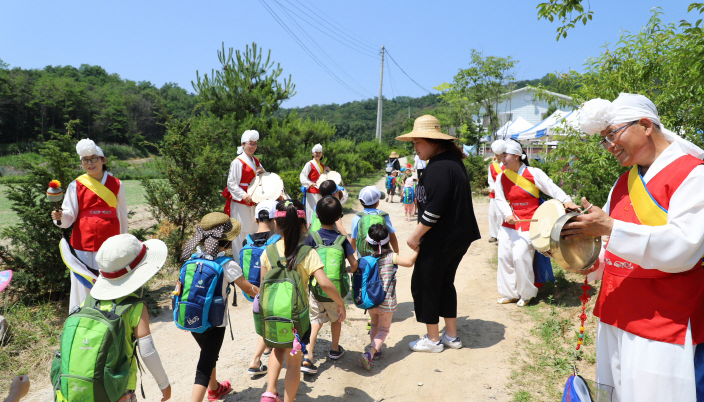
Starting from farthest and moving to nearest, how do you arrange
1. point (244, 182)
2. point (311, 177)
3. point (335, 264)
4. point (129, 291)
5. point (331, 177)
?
point (311, 177) < point (331, 177) < point (244, 182) < point (335, 264) < point (129, 291)

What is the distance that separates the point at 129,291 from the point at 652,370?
9.11 ft

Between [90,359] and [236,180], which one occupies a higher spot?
[236,180]

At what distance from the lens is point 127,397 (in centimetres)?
254

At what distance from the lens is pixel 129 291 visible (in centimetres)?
250

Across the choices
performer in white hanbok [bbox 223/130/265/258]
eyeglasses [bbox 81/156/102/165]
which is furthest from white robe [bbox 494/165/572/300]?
eyeglasses [bbox 81/156/102/165]

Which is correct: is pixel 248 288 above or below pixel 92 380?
above

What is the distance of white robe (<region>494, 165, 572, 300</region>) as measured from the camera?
530cm

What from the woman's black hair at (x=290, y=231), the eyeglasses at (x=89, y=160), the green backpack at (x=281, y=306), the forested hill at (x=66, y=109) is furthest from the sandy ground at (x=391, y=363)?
the forested hill at (x=66, y=109)

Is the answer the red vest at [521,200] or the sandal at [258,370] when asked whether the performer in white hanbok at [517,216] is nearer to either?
the red vest at [521,200]

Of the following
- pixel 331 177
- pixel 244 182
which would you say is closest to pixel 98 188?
pixel 244 182

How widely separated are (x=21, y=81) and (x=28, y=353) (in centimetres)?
5719

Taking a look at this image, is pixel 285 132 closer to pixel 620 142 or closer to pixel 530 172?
pixel 530 172

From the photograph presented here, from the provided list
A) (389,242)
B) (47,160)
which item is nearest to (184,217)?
(47,160)

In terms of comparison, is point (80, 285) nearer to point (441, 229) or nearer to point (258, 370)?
point (258, 370)
